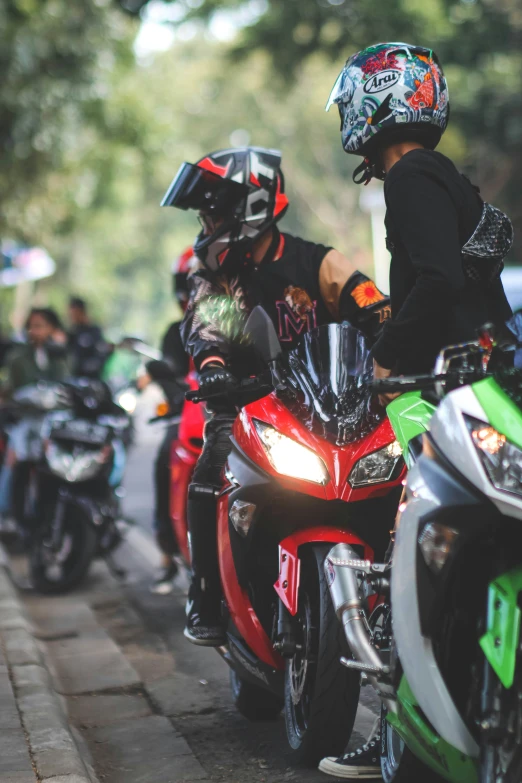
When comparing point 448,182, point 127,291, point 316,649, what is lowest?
point 316,649

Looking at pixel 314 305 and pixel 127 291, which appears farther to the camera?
pixel 127 291

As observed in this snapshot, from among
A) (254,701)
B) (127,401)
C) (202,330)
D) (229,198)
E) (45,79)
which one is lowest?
(254,701)

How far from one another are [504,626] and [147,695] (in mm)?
3050

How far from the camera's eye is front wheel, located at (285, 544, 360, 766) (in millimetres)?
3572

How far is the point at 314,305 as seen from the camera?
187 inches

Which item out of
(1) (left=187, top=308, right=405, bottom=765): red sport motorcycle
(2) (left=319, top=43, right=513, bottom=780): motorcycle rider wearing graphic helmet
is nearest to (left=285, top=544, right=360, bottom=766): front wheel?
(1) (left=187, top=308, right=405, bottom=765): red sport motorcycle

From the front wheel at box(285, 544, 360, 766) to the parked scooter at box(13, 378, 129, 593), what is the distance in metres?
4.01

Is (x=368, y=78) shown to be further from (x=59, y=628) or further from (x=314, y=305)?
(x=59, y=628)

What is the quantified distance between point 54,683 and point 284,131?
152ft

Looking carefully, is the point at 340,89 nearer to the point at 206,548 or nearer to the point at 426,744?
the point at 206,548

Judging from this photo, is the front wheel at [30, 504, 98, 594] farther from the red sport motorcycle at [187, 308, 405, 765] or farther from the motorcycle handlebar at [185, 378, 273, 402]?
the red sport motorcycle at [187, 308, 405, 765]

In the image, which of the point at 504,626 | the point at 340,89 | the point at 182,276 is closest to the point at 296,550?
the point at 504,626

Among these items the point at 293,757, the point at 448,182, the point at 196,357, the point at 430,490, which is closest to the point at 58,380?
the point at 196,357

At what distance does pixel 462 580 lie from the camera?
9.05 feet
